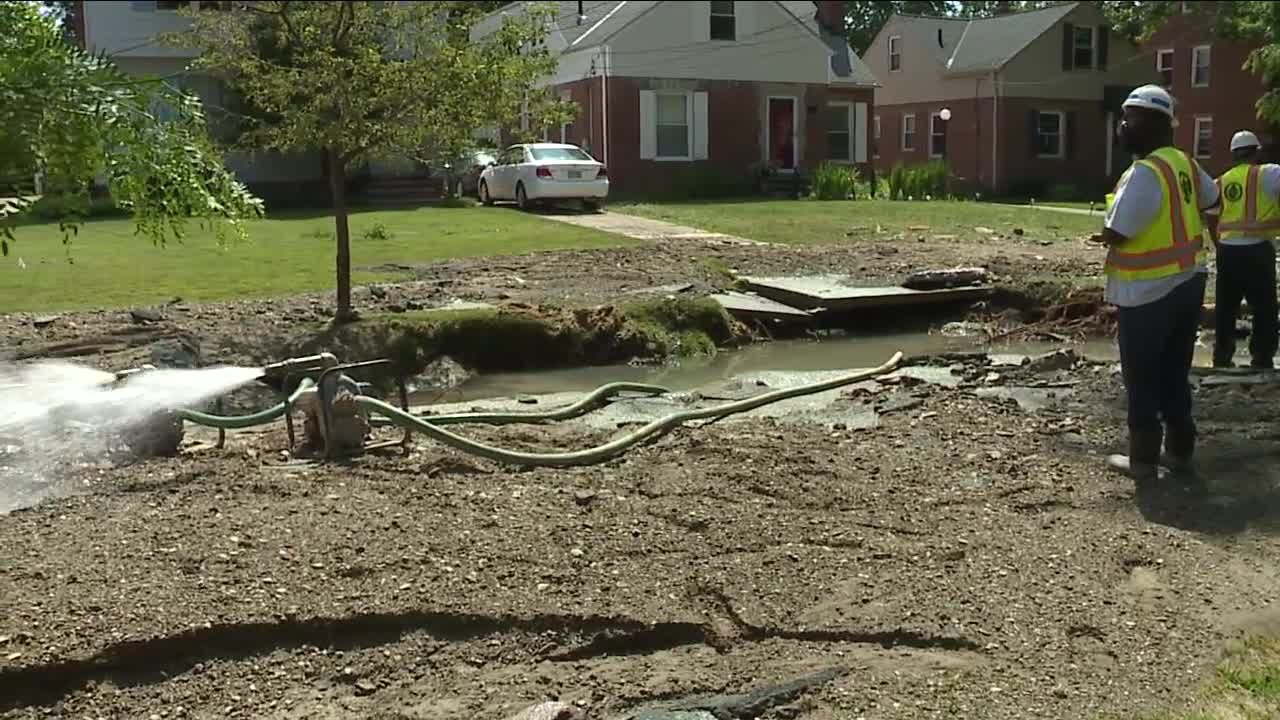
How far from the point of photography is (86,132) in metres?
4.44

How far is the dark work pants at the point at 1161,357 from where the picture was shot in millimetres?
6559

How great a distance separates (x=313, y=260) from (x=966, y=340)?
28.0 feet

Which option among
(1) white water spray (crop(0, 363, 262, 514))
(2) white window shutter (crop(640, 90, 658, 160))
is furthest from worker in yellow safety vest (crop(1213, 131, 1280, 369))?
Result: (2) white window shutter (crop(640, 90, 658, 160))

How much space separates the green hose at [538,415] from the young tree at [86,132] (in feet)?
9.49

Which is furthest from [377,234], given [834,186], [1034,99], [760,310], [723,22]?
[1034,99]

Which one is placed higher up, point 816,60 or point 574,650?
point 816,60

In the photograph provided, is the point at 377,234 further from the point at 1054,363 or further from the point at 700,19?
the point at 700,19

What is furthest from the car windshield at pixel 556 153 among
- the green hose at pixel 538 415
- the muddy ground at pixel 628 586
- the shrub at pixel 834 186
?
the muddy ground at pixel 628 586

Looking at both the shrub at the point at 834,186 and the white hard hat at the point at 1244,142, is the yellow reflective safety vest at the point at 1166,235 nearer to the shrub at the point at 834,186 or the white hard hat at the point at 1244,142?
the white hard hat at the point at 1244,142

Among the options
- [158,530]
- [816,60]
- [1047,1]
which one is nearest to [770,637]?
[158,530]

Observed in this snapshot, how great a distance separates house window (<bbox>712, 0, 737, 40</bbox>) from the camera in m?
34.5

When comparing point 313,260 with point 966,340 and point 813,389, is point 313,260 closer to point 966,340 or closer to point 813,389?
point 966,340

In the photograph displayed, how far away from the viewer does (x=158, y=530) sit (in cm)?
577

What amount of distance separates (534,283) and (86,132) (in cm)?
1093
